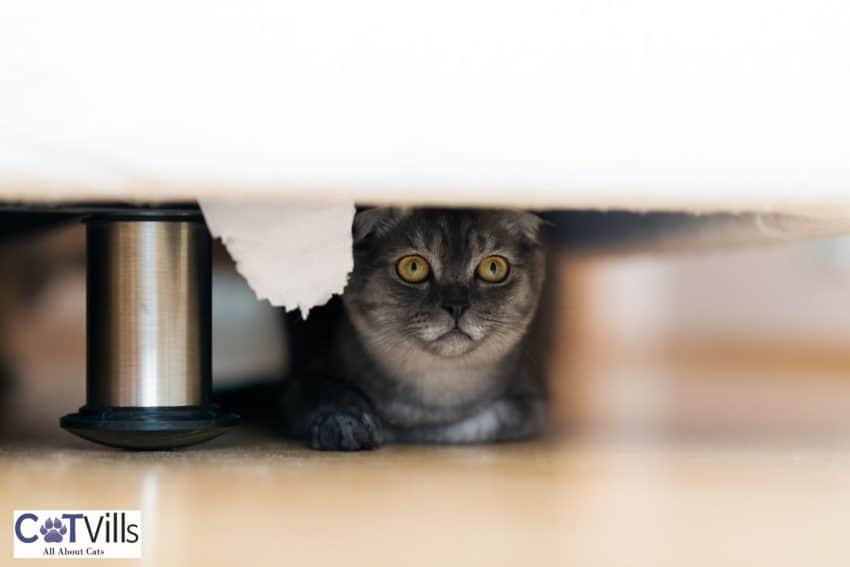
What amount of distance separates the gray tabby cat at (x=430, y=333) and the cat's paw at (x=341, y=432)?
0.03 m

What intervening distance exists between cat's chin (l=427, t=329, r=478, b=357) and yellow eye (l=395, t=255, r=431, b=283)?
0.09m

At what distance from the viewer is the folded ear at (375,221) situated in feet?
4.78

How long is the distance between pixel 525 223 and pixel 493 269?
0.11 m

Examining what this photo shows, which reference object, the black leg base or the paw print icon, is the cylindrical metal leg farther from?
the paw print icon

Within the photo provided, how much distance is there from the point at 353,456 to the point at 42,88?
23.3 inches

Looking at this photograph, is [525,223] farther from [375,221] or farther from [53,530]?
[53,530]

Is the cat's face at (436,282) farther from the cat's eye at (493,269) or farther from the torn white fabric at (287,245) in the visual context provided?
the torn white fabric at (287,245)

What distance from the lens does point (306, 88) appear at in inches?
31.5

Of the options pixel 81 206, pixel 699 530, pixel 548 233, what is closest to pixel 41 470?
pixel 81 206

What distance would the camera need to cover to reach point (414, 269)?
57.1 inches

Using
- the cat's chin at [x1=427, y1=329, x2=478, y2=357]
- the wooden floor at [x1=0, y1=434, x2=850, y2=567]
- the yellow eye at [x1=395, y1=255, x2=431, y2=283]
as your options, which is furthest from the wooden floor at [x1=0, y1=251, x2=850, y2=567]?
the yellow eye at [x1=395, y1=255, x2=431, y2=283]

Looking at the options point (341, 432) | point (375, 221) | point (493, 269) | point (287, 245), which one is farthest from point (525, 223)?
point (287, 245)

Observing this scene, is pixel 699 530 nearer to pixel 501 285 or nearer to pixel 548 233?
pixel 501 285

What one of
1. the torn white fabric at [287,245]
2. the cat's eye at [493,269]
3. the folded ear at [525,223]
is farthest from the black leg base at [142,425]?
the folded ear at [525,223]
